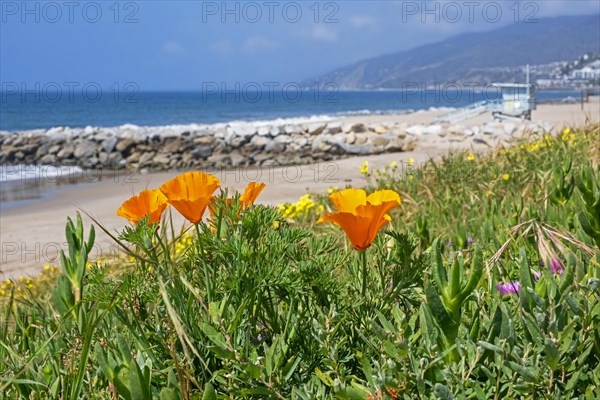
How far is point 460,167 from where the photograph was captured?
6098 millimetres

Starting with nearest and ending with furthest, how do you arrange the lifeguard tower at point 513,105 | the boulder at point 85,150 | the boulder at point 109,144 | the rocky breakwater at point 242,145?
the rocky breakwater at point 242,145, the boulder at point 85,150, the boulder at point 109,144, the lifeguard tower at point 513,105

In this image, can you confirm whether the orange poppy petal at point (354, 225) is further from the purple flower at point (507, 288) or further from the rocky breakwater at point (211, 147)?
the rocky breakwater at point (211, 147)

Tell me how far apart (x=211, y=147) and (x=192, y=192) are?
22.0 meters

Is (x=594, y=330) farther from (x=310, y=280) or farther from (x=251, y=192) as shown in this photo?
(x=251, y=192)

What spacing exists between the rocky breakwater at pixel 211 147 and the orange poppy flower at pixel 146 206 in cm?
1839

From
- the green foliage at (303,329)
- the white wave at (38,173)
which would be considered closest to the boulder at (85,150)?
the white wave at (38,173)

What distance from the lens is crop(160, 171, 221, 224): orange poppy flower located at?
1.43 meters

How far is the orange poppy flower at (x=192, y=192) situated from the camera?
1.43m

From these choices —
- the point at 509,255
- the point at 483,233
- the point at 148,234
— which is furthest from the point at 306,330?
the point at 483,233

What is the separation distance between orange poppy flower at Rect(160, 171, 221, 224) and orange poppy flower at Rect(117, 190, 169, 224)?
59 millimetres

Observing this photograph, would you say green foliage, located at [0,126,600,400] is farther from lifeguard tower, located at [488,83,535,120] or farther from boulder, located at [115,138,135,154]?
lifeguard tower, located at [488,83,535,120]

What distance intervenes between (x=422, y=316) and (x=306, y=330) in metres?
0.28

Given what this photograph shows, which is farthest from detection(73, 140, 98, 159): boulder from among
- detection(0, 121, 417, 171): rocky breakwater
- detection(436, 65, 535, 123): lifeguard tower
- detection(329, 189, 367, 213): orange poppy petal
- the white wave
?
detection(329, 189, 367, 213): orange poppy petal

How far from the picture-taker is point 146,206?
1521mm
